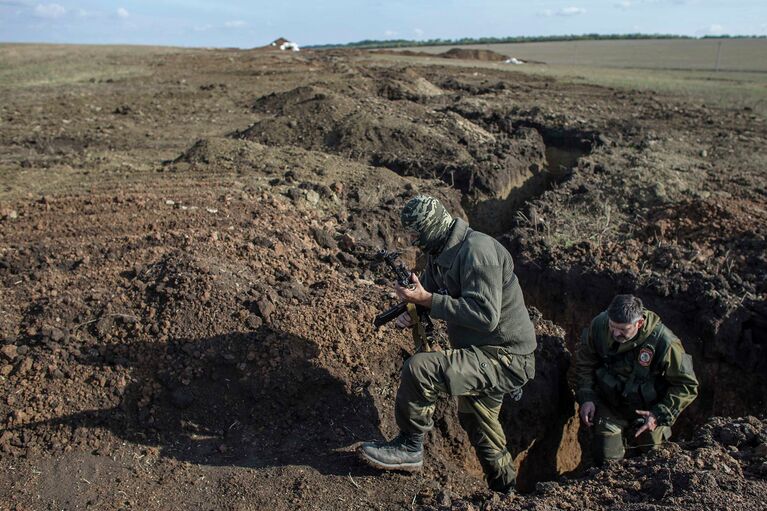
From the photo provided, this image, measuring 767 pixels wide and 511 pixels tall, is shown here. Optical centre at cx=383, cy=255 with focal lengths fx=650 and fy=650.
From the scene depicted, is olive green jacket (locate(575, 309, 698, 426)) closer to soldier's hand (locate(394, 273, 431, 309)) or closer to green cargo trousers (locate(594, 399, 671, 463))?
green cargo trousers (locate(594, 399, 671, 463))

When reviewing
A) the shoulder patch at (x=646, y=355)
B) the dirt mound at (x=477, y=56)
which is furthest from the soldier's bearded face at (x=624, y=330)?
the dirt mound at (x=477, y=56)

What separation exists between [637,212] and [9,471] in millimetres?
7491

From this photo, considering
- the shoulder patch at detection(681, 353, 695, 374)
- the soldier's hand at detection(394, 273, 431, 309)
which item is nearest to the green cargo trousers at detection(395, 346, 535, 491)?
the soldier's hand at detection(394, 273, 431, 309)

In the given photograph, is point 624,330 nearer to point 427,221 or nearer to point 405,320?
→ point 405,320

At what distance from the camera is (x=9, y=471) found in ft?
13.5

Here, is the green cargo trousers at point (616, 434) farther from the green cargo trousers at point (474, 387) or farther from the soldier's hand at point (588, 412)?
the green cargo trousers at point (474, 387)

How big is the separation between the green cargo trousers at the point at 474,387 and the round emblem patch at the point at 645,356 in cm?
96

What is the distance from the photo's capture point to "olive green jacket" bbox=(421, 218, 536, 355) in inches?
148

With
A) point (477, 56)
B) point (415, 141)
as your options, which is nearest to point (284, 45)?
point (477, 56)

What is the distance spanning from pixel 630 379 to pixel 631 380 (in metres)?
0.01

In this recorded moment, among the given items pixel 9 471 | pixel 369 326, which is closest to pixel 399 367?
pixel 369 326

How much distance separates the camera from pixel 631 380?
16.1ft

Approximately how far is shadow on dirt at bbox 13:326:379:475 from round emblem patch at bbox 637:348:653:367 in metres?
1.97

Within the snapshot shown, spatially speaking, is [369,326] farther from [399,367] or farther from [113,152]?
[113,152]
